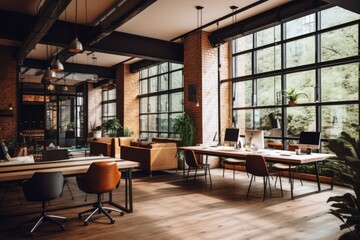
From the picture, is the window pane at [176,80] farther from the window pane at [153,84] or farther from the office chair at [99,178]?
the office chair at [99,178]

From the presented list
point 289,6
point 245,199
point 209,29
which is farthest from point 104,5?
point 245,199

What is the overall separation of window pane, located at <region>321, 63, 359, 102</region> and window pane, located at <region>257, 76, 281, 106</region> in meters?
1.16

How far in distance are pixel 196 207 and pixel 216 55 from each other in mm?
5364

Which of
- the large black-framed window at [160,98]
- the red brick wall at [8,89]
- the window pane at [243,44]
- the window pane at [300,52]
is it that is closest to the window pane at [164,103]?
the large black-framed window at [160,98]

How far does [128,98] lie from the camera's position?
41.8ft

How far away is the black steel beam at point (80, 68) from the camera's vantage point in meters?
11.5

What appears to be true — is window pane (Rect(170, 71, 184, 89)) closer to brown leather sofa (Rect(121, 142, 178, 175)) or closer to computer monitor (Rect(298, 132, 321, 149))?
brown leather sofa (Rect(121, 142, 178, 175))

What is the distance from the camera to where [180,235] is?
11.4 ft

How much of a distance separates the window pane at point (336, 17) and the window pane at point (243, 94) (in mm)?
2473

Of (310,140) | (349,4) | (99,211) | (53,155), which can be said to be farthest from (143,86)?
(349,4)

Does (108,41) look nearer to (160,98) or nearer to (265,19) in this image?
(265,19)

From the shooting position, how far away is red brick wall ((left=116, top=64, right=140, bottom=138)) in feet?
41.5

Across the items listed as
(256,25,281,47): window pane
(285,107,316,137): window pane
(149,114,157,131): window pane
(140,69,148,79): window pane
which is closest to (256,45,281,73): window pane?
(256,25,281,47): window pane

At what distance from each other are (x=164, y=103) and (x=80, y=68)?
13.3ft
